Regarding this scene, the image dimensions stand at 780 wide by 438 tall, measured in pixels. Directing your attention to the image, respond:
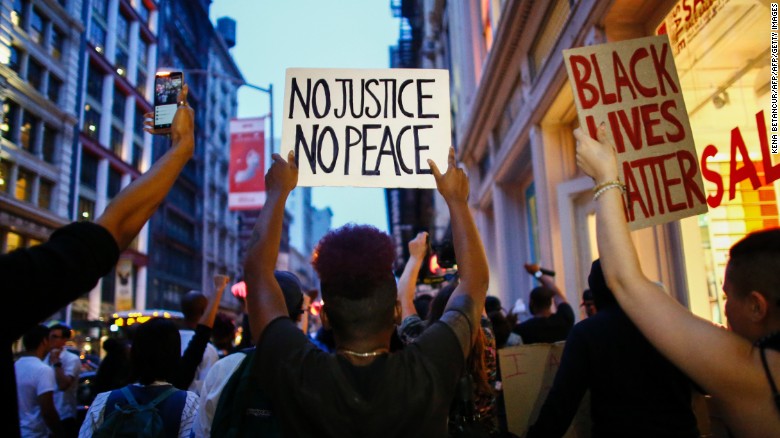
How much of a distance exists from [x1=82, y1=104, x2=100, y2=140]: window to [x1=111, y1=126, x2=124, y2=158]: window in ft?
5.71

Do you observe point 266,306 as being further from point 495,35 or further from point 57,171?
point 57,171

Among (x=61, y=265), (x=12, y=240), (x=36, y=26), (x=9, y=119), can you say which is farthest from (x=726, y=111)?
(x=36, y=26)

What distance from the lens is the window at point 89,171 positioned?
119 ft

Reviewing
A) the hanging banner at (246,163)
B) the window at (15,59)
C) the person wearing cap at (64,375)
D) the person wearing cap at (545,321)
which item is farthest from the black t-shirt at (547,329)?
the window at (15,59)

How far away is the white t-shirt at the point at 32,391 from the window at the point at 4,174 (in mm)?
27047

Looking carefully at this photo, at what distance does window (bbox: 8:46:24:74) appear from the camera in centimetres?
2836

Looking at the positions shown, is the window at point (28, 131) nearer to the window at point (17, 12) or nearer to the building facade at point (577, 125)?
the window at point (17, 12)

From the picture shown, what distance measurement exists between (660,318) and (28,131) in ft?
114

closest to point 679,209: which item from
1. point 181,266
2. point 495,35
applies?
point 495,35

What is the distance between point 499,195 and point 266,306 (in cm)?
1090

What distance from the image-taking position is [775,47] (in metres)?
4.16

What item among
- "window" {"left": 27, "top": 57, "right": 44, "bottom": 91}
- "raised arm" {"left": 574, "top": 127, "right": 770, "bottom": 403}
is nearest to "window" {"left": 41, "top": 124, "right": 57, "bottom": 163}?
"window" {"left": 27, "top": 57, "right": 44, "bottom": 91}

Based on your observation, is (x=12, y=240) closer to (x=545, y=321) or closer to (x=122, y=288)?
(x=122, y=288)

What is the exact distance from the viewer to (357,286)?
6.01 feet
